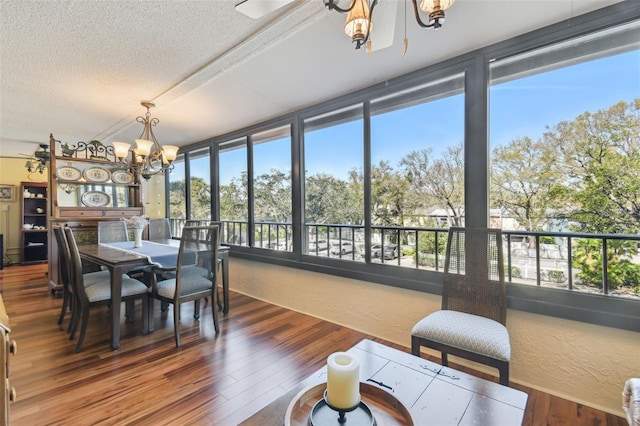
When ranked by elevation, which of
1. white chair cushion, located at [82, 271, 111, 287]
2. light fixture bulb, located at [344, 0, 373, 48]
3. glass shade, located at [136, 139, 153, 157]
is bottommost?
white chair cushion, located at [82, 271, 111, 287]

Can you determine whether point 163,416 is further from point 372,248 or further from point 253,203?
point 253,203

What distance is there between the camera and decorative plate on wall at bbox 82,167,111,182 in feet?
13.7

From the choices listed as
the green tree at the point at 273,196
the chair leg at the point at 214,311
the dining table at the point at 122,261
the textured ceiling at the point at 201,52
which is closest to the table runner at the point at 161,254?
the dining table at the point at 122,261

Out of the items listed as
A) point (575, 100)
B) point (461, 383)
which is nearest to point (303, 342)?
point (461, 383)

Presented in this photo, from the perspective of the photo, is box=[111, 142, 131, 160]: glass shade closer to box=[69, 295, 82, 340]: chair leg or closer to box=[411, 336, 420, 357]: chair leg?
box=[69, 295, 82, 340]: chair leg

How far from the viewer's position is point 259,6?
1.39 m

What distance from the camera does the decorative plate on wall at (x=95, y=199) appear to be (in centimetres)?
429

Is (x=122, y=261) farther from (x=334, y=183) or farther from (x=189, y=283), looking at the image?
(x=334, y=183)

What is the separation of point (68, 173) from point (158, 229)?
1405 mm

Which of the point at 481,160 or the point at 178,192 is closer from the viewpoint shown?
the point at 481,160

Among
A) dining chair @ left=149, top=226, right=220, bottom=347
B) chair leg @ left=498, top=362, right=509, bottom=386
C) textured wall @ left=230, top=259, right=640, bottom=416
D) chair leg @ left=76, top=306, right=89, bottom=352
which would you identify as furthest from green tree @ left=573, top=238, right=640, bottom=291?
chair leg @ left=76, top=306, right=89, bottom=352

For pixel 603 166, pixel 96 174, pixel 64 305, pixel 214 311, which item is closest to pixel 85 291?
pixel 64 305

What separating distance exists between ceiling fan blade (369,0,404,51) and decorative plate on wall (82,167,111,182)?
4470 millimetres

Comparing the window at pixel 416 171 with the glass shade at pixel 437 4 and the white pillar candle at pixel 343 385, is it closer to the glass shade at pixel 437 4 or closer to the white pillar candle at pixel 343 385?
the glass shade at pixel 437 4
